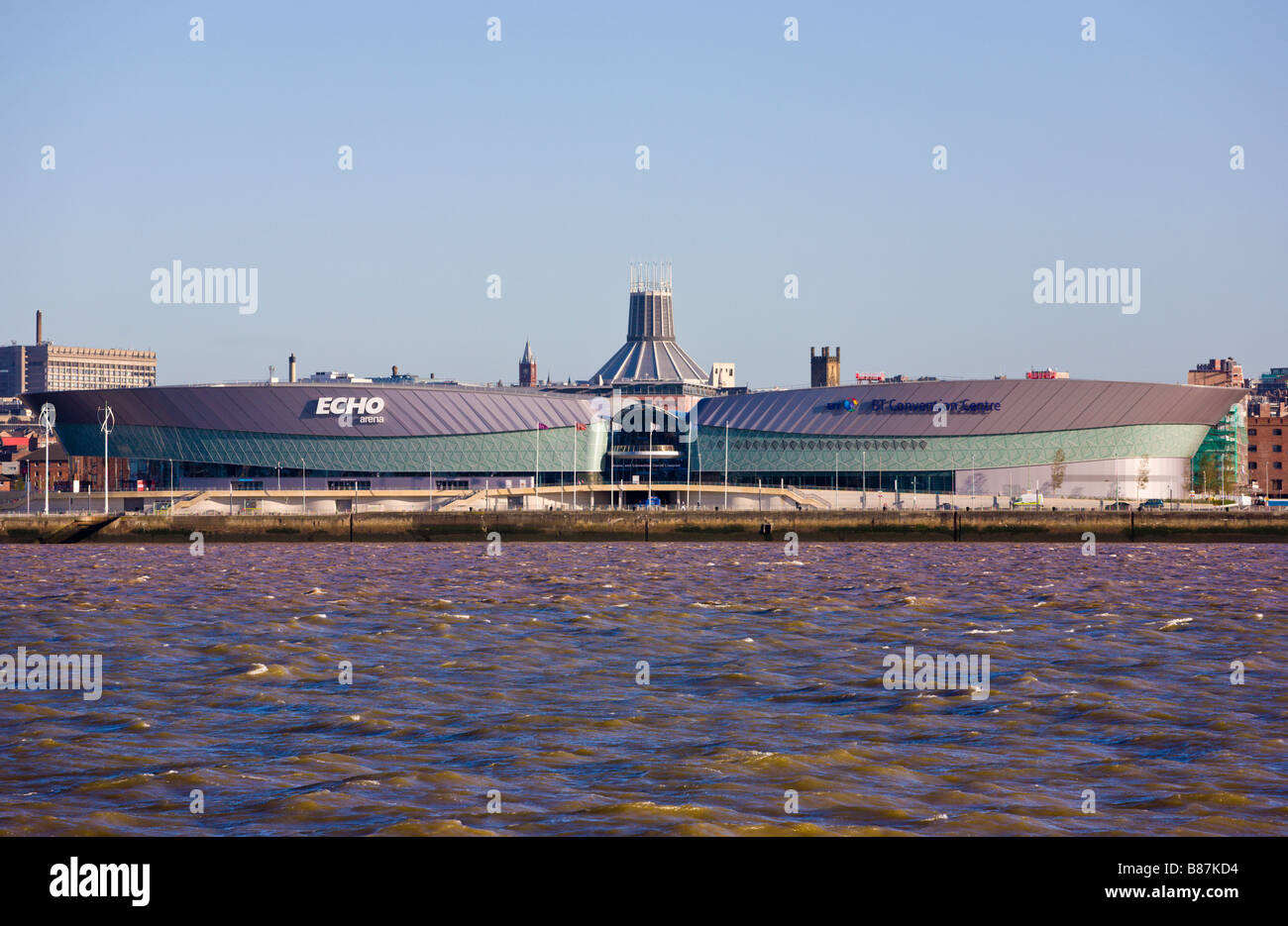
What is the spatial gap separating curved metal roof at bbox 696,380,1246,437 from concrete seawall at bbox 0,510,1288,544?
5152 centimetres

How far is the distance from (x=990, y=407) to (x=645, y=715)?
5402 inches

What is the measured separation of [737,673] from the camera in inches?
1227

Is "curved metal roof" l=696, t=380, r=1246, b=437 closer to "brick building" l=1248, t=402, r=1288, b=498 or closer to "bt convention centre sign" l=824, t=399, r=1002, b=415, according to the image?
"bt convention centre sign" l=824, t=399, r=1002, b=415

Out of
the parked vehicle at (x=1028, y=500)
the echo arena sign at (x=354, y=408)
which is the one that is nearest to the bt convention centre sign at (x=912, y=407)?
the parked vehicle at (x=1028, y=500)

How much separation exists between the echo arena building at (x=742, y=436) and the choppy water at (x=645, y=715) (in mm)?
105656

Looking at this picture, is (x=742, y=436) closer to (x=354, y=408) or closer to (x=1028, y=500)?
(x=1028, y=500)

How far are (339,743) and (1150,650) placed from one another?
22.0m

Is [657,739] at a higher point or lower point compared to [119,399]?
lower

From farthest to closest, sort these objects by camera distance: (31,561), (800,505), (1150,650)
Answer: (800,505)
(31,561)
(1150,650)

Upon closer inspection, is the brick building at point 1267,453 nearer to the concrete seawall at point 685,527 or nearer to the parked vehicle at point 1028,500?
the parked vehicle at point 1028,500

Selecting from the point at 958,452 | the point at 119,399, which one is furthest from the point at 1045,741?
the point at 119,399

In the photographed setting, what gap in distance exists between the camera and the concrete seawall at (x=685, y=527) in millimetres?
101938

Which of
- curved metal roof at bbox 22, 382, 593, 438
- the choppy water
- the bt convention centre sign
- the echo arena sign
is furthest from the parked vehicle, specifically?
the choppy water
